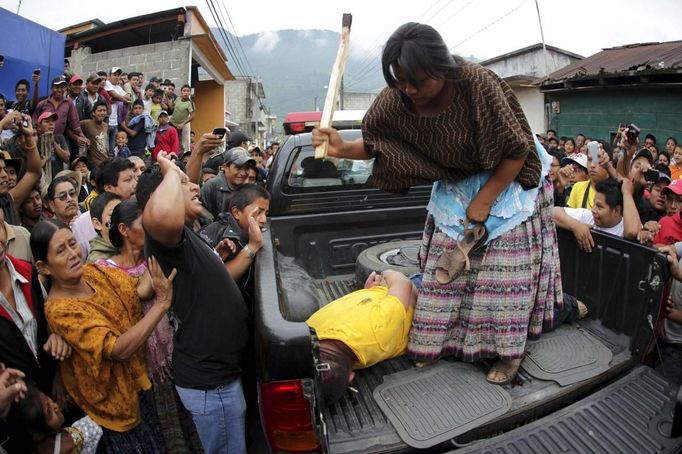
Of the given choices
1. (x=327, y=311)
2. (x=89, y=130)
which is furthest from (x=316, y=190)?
(x=89, y=130)

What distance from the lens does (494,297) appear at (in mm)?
2221

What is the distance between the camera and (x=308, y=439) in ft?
5.69

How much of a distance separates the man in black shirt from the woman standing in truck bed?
2.37ft

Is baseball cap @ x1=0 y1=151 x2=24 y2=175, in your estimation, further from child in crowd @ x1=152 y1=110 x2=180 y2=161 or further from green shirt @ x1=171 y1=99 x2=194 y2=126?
green shirt @ x1=171 y1=99 x2=194 y2=126

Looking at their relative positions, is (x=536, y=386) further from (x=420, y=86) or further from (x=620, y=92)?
(x=620, y=92)

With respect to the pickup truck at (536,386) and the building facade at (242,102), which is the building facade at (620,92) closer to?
the pickup truck at (536,386)

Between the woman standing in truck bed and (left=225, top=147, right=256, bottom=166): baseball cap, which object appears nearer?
the woman standing in truck bed

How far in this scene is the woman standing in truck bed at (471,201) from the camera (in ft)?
6.50

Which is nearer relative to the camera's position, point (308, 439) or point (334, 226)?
point (308, 439)

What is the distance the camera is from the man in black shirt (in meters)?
1.99

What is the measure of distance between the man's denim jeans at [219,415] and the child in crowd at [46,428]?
17.2 inches

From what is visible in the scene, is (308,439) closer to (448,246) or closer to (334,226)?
(448,246)

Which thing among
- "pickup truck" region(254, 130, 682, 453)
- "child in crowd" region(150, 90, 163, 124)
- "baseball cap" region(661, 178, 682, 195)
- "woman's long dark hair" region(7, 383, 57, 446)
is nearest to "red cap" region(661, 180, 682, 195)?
"baseball cap" region(661, 178, 682, 195)

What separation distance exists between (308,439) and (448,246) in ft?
3.54
